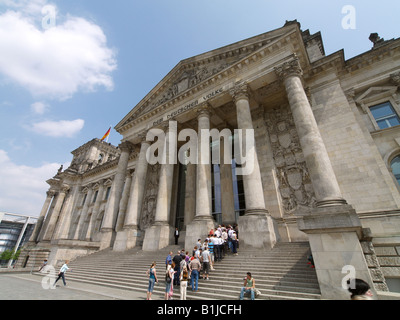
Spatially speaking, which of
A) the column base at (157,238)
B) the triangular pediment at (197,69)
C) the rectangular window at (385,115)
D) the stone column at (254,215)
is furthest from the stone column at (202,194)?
the rectangular window at (385,115)

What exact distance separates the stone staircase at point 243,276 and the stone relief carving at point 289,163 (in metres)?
4.09

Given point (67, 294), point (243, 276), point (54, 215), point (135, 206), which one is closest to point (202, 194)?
point (243, 276)

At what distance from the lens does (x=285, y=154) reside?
49.0 ft

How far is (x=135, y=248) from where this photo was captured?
53.3ft

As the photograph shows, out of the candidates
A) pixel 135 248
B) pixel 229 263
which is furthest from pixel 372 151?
pixel 135 248

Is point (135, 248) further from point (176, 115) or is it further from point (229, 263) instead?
point (176, 115)

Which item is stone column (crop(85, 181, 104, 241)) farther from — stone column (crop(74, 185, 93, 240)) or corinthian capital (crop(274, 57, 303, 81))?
corinthian capital (crop(274, 57, 303, 81))

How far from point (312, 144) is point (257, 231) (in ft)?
17.4

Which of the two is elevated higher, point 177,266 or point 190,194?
point 190,194

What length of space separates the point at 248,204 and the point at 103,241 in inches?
573

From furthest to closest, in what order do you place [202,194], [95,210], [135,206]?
[95,210]
[135,206]
[202,194]

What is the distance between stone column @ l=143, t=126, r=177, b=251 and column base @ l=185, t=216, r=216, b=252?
3.25m

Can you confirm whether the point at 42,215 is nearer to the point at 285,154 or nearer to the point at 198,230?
the point at 198,230

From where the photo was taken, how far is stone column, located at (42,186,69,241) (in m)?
32.0
